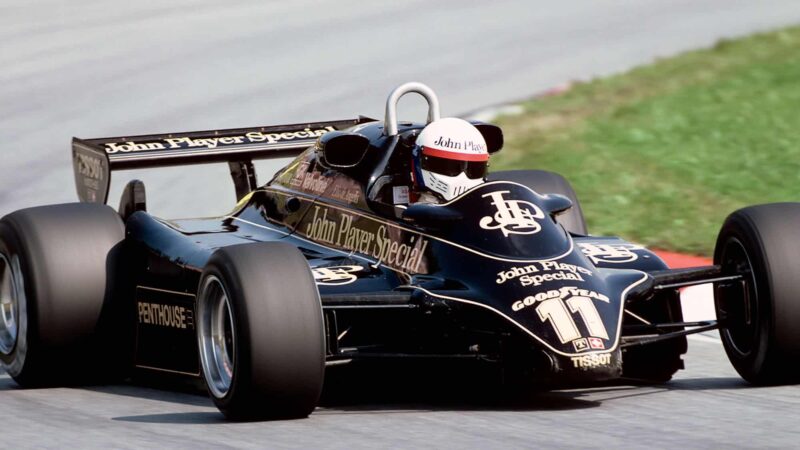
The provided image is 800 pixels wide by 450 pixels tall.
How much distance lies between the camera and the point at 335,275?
823 centimetres

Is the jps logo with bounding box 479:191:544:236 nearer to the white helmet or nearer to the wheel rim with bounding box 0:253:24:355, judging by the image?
the white helmet

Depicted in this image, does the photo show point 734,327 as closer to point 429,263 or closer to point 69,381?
point 429,263

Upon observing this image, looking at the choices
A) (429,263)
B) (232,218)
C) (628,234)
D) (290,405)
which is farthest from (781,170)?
(290,405)

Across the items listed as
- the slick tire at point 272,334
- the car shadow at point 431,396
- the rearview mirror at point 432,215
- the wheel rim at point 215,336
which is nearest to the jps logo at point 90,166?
the car shadow at point 431,396

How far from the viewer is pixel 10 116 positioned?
64.4 ft

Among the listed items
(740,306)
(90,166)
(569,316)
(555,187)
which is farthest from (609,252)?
(90,166)

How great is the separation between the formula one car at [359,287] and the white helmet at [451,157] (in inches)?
9.1

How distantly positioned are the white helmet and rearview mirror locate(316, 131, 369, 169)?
46 cm

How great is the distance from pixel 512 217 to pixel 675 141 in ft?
27.8

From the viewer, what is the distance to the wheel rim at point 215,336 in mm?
7895

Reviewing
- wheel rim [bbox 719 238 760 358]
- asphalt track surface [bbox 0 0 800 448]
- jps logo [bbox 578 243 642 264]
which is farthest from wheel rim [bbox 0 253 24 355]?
wheel rim [bbox 719 238 760 358]

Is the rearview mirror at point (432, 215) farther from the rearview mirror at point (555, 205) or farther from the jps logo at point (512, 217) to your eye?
the rearview mirror at point (555, 205)

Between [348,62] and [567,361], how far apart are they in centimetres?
1475

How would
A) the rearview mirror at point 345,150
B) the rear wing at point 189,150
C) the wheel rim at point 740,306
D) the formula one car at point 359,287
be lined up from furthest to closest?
the rear wing at point 189,150 → the rearview mirror at point 345,150 → the wheel rim at point 740,306 → the formula one car at point 359,287
